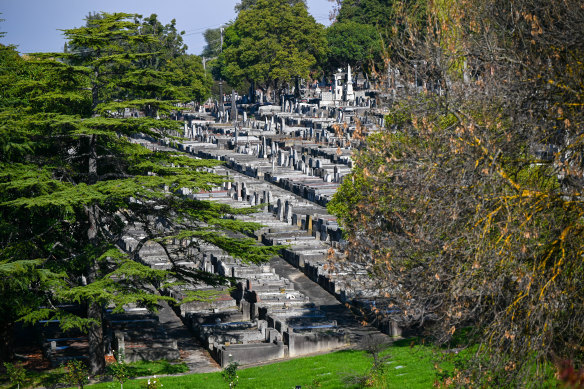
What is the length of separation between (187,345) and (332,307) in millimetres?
5966

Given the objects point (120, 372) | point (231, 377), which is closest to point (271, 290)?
point (231, 377)

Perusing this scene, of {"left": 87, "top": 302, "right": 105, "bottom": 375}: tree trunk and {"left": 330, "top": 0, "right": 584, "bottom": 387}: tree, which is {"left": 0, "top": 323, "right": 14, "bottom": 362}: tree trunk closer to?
{"left": 87, "top": 302, "right": 105, "bottom": 375}: tree trunk

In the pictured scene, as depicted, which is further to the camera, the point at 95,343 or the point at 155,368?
the point at 155,368

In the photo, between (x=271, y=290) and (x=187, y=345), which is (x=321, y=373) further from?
(x=271, y=290)

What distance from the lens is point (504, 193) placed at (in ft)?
41.9

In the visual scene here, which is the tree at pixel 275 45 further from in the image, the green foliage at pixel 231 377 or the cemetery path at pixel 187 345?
the green foliage at pixel 231 377

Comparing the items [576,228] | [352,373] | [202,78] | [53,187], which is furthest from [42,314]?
[202,78]

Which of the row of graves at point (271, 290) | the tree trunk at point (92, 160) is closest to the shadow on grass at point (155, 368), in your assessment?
the row of graves at point (271, 290)

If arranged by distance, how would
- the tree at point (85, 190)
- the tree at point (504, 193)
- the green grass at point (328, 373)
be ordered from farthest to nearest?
the tree at point (85, 190), the green grass at point (328, 373), the tree at point (504, 193)

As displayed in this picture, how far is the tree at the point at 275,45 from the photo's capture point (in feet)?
322

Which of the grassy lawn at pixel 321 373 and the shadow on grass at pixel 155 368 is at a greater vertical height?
the grassy lawn at pixel 321 373

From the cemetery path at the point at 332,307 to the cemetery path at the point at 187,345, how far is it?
4757 mm

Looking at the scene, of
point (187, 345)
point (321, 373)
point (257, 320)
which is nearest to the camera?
point (321, 373)

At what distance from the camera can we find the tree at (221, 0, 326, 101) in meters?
98.1
